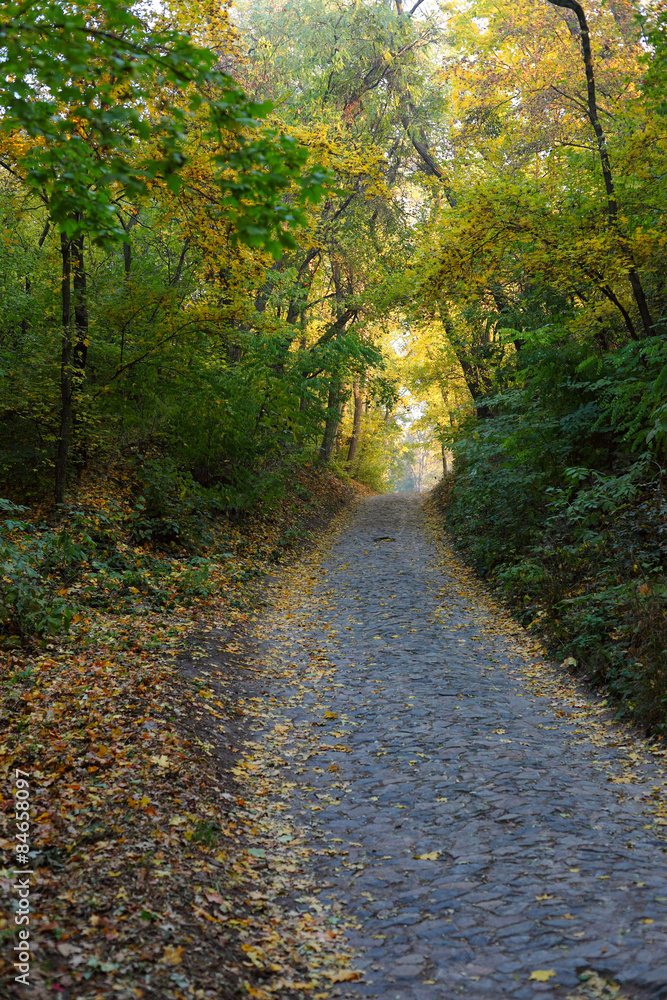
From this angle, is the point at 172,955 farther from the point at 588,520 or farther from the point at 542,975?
the point at 588,520

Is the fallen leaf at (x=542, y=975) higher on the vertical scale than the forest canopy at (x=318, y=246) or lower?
lower

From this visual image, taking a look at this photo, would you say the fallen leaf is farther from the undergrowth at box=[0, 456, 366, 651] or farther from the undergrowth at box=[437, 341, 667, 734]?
the undergrowth at box=[0, 456, 366, 651]

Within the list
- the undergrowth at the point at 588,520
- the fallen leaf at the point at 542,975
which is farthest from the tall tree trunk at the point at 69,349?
the fallen leaf at the point at 542,975

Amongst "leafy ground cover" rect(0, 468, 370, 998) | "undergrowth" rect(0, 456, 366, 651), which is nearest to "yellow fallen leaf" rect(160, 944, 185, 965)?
"leafy ground cover" rect(0, 468, 370, 998)

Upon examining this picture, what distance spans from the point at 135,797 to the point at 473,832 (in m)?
2.36

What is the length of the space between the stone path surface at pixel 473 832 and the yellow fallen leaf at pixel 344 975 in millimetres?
62

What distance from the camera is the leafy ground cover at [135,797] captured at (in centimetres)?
326

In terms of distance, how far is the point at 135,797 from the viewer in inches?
179

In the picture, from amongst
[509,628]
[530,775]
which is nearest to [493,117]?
[509,628]

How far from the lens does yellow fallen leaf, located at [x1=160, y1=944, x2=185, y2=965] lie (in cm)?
322

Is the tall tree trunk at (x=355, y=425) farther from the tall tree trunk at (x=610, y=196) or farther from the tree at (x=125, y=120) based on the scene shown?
the tree at (x=125, y=120)

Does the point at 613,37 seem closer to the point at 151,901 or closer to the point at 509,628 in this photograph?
the point at 509,628

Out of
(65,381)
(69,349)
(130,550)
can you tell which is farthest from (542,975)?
(69,349)

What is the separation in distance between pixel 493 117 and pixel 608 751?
53.4 ft
